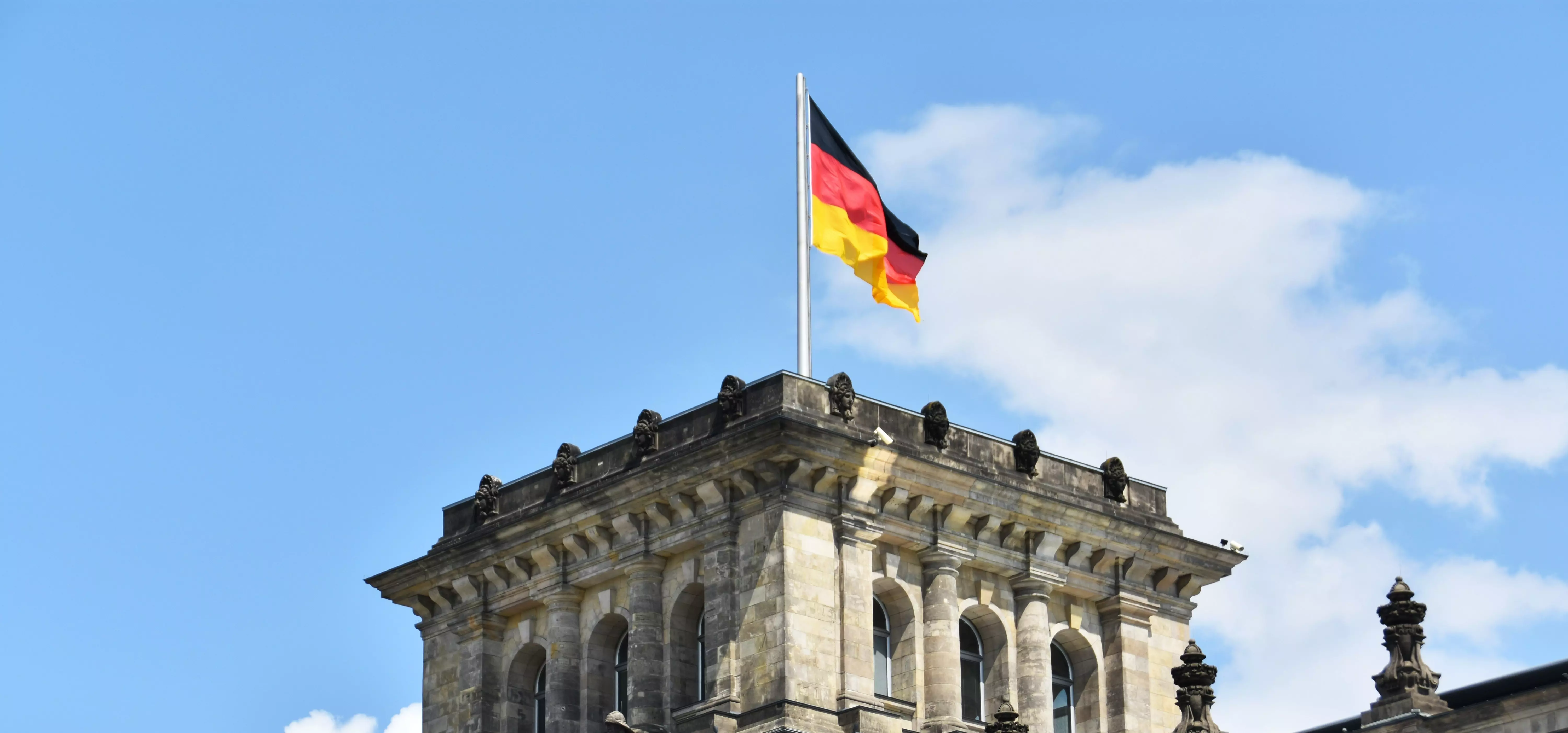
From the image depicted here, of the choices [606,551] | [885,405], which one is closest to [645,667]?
[606,551]

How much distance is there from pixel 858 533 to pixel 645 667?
5550mm

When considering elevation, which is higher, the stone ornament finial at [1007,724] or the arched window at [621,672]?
the arched window at [621,672]

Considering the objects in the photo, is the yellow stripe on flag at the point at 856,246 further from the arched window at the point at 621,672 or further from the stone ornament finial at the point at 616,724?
the stone ornament finial at the point at 616,724

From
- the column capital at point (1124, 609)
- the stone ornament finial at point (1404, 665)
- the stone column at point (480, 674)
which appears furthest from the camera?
the stone column at point (480, 674)

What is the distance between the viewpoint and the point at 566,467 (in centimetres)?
7081

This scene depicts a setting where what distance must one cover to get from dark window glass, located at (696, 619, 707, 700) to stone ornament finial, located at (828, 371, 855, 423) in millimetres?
5381

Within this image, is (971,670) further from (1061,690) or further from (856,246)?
(856,246)

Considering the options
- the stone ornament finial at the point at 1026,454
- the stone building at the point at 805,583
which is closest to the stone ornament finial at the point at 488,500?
the stone building at the point at 805,583

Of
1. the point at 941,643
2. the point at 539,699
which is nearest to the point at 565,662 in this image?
the point at 539,699

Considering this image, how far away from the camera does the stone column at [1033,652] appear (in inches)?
2697

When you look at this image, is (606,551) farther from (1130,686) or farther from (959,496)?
(1130,686)

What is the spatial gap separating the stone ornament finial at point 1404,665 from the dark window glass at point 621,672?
1861cm

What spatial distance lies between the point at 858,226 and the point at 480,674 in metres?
13.6

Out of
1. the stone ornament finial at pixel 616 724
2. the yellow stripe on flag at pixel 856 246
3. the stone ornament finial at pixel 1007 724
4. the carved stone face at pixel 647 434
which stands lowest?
the stone ornament finial at pixel 1007 724
